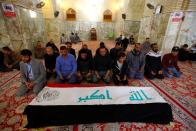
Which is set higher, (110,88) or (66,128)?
(110,88)

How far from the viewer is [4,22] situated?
488 centimetres

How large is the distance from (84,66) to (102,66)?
52 centimetres

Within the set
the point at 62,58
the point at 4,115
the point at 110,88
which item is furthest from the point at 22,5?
the point at 110,88

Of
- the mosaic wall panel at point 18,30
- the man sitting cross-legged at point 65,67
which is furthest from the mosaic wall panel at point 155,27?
the mosaic wall panel at point 18,30

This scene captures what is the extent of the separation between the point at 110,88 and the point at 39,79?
5.52 ft

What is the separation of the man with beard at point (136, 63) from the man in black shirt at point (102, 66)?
0.73 m

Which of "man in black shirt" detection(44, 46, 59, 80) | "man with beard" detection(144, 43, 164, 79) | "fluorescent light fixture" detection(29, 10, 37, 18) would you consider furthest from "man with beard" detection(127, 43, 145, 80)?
"fluorescent light fixture" detection(29, 10, 37, 18)

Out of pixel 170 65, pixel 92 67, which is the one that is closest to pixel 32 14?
pixel 92 67

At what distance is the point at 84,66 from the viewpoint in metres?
3.62

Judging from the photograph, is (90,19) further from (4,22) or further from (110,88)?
(110,88)

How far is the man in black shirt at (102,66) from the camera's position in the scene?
3.54 metres

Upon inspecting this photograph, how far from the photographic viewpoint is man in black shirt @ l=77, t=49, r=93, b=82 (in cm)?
357

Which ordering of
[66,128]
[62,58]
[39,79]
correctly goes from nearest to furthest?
[66,128] < [39,79] < [62,58]

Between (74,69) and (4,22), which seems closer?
(74,69)
